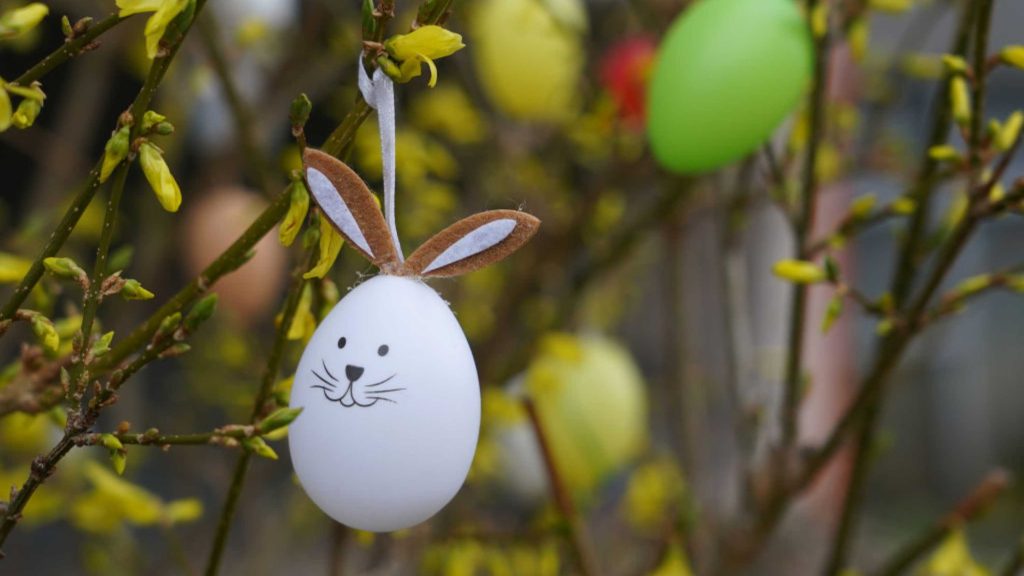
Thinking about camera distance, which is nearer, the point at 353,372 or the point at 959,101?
the point at 353,372

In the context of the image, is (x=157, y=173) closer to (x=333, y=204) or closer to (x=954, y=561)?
(x=333, y=204)

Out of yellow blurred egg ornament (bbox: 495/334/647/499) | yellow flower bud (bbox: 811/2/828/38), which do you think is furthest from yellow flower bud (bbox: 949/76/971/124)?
yellow blurred egg ornament (bbox: 495/334/647/499)

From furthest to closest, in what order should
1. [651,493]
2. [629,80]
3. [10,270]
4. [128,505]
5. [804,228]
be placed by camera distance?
[651,493], [629,80], [804,228], [128,505], [10,270]

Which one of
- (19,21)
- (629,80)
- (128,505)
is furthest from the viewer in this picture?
(629,80)

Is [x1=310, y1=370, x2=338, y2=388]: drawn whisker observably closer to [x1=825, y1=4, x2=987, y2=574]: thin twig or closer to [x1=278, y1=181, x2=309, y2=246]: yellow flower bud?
[x1=278, y1=181, x2=309, y2=246]: yellow flower bud

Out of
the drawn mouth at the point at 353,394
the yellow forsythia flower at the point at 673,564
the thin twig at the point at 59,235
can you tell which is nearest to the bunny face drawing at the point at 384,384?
the drawn mouth at the point at 353,394

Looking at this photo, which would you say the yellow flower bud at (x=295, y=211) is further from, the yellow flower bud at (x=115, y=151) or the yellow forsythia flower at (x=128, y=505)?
the yellow forsythia flower at (x=128, y=505)

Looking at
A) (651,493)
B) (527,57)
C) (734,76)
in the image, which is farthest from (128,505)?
(651,493)
